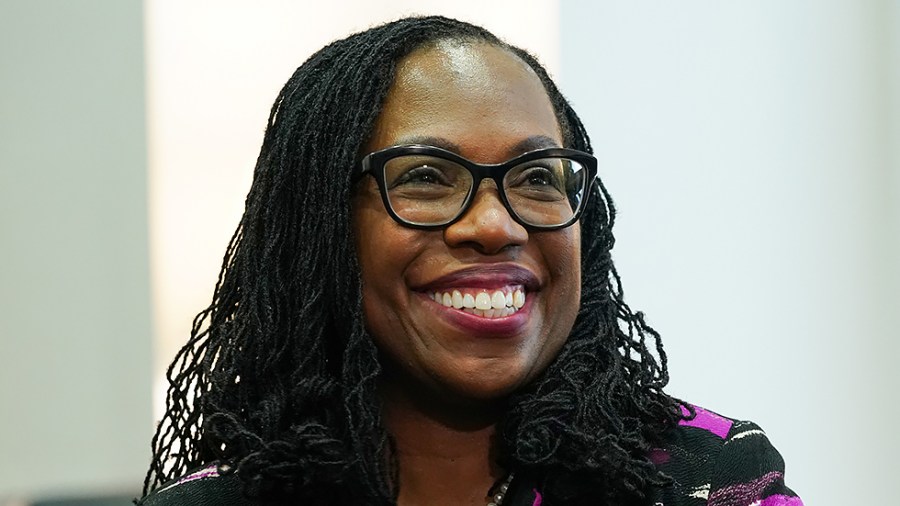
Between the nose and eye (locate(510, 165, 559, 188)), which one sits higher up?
eye (locate(510, 165, 559, 188))

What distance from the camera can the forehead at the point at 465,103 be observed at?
130cm

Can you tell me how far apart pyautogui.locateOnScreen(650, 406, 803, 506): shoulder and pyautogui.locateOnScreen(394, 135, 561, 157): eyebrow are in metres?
0.37

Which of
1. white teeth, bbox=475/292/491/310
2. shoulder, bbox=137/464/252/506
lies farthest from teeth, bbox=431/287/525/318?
shoulder, bbox=137/464/252/506

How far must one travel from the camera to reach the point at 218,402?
1.32 m

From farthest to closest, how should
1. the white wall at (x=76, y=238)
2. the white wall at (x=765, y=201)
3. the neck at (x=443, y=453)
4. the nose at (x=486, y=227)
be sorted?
the white wall at (x=765, y=201), the white wall at (x=76, y=238), the neck at (x=443, y=453), the nose at (x=486, y=227)

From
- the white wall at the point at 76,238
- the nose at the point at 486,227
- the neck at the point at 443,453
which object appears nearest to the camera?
the nose at the point at 486,227

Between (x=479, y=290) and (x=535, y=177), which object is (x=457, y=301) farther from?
(x=535, y=177)

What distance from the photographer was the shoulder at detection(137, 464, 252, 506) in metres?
1.35

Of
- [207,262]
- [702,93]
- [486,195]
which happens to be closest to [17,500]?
[207,262]

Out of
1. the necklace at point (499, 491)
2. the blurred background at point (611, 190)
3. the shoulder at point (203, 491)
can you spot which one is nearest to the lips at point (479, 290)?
the necklace at point (499, 491)

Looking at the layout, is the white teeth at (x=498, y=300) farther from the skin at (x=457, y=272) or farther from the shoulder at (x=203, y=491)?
the shoulder at (x=203, y=491)

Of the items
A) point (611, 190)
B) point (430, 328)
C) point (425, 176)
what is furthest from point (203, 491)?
point (611, 190)

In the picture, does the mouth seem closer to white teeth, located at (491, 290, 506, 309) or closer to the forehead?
white teeth, located at (491, 290, 506, 309)

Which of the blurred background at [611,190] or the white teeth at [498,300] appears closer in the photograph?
the white teeth at [498,300]
